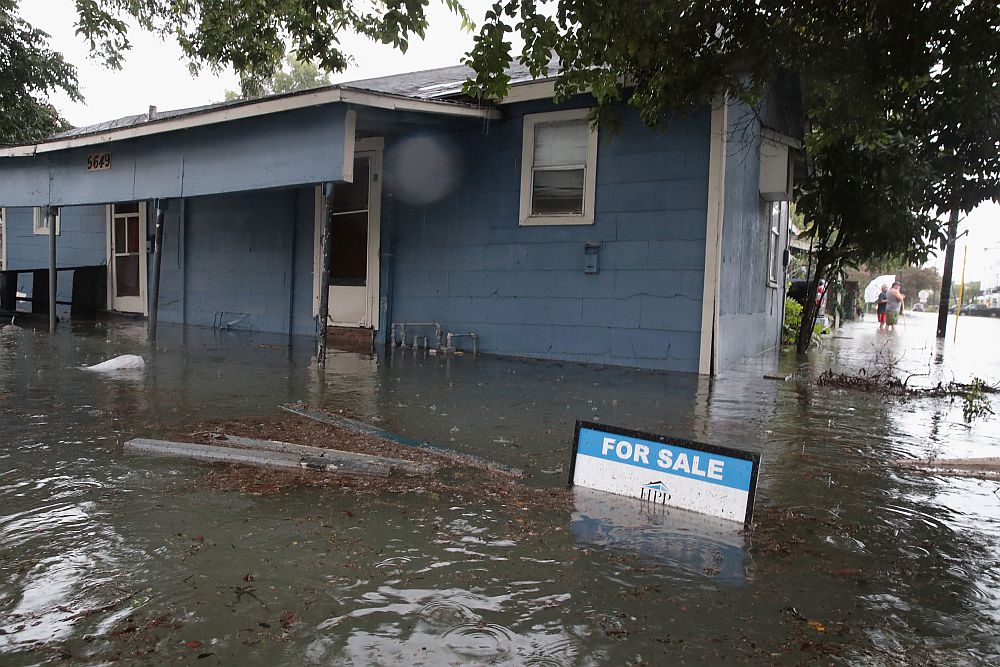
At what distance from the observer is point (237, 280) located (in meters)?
13.9

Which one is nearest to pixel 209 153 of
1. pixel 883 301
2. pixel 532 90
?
pixel 532 90

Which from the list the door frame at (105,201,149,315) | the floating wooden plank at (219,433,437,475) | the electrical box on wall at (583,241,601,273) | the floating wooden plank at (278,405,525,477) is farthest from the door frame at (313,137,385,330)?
the floating wooden plank at (219,433,437,475)

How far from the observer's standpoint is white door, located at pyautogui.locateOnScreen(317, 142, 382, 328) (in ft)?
37.4

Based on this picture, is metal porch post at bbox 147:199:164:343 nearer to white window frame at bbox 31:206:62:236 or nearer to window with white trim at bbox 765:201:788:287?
white window frame at bbox 31:206:62:236

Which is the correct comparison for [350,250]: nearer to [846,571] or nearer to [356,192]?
[356,192]

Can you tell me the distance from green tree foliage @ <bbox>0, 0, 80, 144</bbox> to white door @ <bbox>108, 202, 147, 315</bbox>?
3799mm

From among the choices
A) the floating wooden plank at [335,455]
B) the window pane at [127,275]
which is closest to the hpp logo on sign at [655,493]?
the floating wooden plank at [335,455]

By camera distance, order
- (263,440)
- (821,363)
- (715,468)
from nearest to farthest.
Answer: (715,468), (263,440), (821,363)

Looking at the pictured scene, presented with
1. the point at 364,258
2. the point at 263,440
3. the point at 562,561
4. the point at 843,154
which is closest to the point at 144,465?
the point at 263,440

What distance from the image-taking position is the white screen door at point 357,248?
11.4 metres

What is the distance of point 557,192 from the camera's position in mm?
9984

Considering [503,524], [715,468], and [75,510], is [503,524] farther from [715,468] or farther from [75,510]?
[75,510]

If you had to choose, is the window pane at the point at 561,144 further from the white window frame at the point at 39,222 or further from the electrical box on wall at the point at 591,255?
A: the white window frame at the point at 39,222

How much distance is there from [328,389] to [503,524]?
410cm
